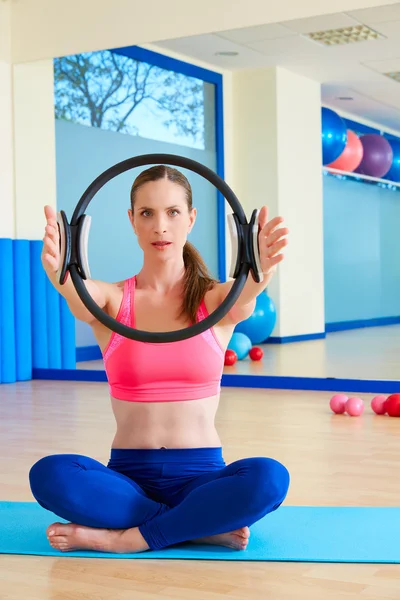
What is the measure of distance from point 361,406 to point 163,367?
7.55 feet

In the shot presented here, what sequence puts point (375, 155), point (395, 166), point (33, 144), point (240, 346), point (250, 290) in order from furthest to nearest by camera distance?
point (395, 166) → point (375, 155) → point (240, 346) → point (33, 144) → point (250, 290)

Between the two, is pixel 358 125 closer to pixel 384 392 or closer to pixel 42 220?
pixel 42 220

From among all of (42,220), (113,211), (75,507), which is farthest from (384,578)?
(113,211)

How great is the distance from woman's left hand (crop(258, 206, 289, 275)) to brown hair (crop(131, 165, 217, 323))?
0.85ft

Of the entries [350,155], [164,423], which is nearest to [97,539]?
[164,423]

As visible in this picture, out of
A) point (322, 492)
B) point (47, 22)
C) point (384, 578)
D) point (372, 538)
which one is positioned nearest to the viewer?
point (384, 578)

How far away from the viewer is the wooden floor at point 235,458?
6.06 ft

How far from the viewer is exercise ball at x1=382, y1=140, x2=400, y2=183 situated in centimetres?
1003

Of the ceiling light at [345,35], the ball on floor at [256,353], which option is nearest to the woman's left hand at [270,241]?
the ball on floor at [256,353]

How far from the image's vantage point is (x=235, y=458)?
3.22m

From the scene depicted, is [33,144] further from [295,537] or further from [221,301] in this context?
[295,537]

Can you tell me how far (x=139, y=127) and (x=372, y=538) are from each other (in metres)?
5.47

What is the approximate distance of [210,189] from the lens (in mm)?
8008

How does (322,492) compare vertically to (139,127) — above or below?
below
